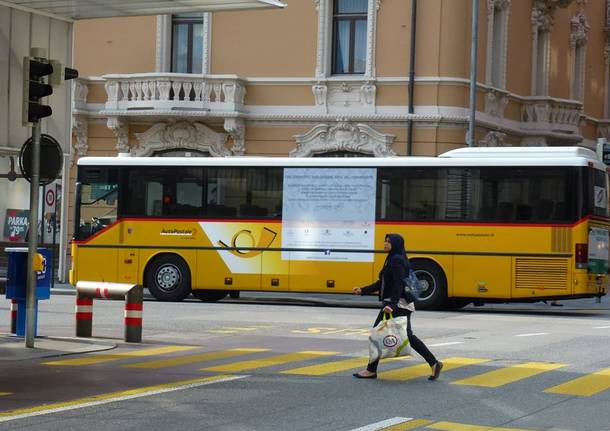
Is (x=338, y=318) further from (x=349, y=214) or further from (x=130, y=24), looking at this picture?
(x=130, y=24)

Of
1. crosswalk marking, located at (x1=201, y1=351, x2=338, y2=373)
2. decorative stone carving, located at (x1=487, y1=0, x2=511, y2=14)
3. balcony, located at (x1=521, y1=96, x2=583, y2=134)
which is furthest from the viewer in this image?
balcony, located at (x1=521, y1=96, x2=583, y2=134)

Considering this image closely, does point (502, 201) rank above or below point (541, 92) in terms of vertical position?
below

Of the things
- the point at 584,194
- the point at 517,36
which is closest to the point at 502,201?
the point at 584,194

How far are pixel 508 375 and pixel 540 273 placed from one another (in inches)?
480

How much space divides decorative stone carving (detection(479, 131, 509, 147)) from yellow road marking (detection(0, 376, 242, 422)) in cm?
2377

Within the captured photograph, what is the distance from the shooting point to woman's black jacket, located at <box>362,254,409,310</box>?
44.5 ft

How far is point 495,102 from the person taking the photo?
37.1 metres

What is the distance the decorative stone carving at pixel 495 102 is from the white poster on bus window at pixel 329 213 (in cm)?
1001

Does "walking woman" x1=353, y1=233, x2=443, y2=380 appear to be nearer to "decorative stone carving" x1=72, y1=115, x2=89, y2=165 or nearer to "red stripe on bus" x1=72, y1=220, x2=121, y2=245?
"red stripe on bus" x1=72, y1=220, x2=121, y2=245

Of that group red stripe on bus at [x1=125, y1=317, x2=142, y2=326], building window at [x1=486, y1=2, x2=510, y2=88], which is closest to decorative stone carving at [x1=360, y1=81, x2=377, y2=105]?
building window at [x1=486, y1=2, x2=510, y2=88]

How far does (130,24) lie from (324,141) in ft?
22.7

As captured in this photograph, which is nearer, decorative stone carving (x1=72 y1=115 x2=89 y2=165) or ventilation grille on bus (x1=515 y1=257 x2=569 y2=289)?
ventilation grille on bus (x1=515 y1=257 x2=569 y2=289)

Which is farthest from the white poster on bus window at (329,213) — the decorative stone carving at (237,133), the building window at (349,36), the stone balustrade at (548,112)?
the stone balustrade at (548,112)

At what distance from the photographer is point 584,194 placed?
26047mm
